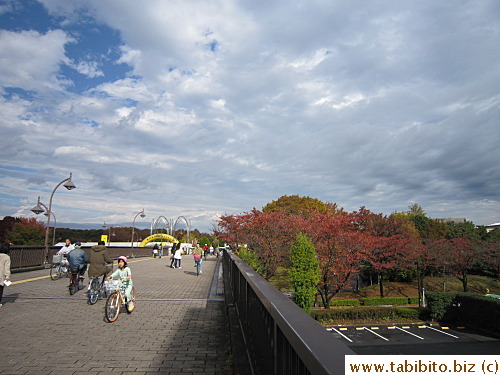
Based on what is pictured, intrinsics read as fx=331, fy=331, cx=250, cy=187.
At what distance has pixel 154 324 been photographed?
6.72 metres

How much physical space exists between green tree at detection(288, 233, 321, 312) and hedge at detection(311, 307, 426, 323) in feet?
8.40

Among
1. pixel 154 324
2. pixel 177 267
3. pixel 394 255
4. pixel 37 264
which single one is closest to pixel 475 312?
pixel 394 255

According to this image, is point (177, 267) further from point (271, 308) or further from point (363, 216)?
point (363, 216)

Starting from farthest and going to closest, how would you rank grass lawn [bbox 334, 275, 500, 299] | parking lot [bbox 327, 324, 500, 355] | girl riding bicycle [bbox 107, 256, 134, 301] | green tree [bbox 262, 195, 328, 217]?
green tree [bbox 262, 195, 328, 217], grass lawn [bbox 334, 275, 500, 299], parking lot [bbox 327, 324, 500, 355], girl riding bicycle [bbox 107, 256, 134, 301]

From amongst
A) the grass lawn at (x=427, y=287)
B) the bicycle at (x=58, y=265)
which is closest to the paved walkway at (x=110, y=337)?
the bicycle at (x=58, y=265)

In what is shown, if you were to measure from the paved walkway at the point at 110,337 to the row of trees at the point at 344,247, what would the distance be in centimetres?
1002

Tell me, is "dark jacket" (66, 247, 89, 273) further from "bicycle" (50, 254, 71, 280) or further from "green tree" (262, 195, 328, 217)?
"green tree" (262, 195, 328, 217)

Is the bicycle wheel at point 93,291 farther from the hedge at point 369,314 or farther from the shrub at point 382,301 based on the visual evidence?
the shrub at point 382,301

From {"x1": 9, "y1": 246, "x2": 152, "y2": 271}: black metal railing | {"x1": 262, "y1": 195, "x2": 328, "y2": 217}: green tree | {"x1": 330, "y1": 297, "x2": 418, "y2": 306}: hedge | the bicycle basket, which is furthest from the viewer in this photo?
{"x1": 262, "y1": 195, "x2": 328, "y2": 217}: green tree

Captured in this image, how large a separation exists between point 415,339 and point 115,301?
22.9 meters

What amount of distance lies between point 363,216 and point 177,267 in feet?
83.9

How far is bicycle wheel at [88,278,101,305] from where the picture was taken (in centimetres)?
868

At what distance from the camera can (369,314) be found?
2636 cm

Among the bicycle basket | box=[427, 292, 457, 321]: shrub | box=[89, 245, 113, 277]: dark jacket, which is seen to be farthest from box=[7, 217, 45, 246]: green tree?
box=[427, 292, 457, 321]: shrub
